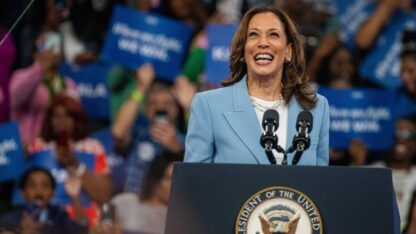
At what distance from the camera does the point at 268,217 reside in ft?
9.83

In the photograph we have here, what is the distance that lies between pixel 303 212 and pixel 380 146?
4.84 metres

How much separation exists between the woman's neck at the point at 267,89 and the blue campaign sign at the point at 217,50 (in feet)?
12.5

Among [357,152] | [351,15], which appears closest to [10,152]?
[357,152]

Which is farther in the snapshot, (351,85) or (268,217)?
(351,85)

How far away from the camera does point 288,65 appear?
11.8 feet

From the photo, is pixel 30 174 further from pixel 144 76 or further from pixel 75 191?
pixel 144 76

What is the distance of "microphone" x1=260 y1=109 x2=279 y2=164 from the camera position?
3193 mm

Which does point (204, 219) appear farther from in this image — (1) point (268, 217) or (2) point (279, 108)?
(2) point (279, 108)

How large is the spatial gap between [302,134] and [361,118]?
4661mm

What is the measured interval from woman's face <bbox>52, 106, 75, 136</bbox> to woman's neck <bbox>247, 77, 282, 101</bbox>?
13.0 ft

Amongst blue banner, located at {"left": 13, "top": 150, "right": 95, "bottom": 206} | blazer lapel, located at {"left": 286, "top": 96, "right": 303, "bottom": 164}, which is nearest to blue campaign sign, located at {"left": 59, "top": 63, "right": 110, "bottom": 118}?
blue banner, located at {"left": 13, "top": 150, "right": 95, "bottom": 206}

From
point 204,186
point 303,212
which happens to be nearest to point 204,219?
point 204,186

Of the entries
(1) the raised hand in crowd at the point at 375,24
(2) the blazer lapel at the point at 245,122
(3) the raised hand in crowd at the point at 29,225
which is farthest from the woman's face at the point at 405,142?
(2) the blazer lapel at the point at 245,122

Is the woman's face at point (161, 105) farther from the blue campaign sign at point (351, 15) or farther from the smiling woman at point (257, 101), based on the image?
the smiling woman at point (257, 101)
